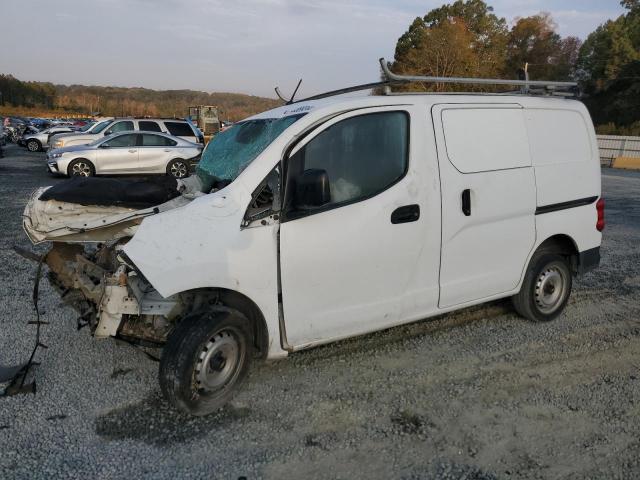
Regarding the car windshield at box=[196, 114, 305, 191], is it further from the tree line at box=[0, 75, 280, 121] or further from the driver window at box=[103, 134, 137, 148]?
the tree line at box=[0, 75, 280, 121]

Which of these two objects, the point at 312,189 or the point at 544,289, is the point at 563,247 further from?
the point at 312,189

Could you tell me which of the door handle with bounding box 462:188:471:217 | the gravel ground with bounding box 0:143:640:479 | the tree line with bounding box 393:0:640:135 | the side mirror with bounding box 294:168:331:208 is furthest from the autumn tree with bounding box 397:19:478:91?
the side mirror with bounding box 294:168:331:208

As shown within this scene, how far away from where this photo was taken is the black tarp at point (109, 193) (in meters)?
3.90

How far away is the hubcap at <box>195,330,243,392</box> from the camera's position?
3307 mm

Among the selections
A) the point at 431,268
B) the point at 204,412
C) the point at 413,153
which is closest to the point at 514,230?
the point at 431,268

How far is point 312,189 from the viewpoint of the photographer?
3.32 m

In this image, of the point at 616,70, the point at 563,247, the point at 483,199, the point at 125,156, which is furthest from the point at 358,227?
the point at 616,70

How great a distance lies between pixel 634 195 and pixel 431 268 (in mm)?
13993

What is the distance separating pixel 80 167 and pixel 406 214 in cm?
1495

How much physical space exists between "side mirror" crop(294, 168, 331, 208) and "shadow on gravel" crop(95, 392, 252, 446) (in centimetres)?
144

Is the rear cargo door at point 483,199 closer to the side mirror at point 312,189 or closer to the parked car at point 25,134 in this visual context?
the side mirror at point 312,189

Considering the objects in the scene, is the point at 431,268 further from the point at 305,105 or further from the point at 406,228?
the point at 305,105

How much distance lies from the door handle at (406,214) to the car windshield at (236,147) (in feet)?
3.17

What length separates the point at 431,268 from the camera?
13.3ft
